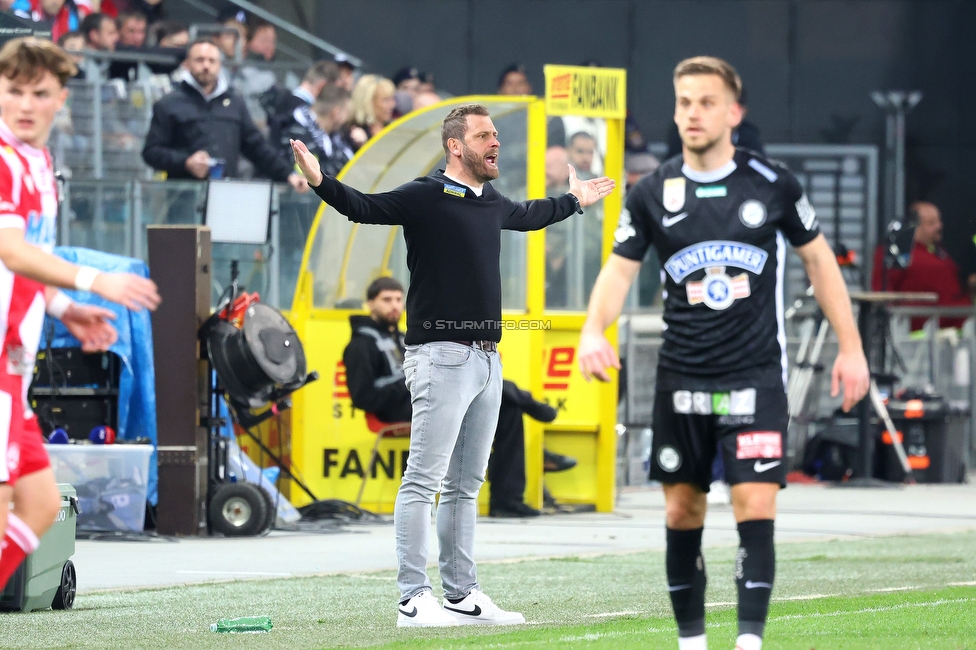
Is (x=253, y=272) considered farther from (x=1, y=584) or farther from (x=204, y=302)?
(x=1, y=584)

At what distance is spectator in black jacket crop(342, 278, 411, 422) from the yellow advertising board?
7.26 feet

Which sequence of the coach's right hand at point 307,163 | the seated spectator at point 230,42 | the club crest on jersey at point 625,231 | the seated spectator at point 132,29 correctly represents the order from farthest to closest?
the seated spectator at point 230,42, the seated spectator at point 132,29, the coach's right hand at point 307,163, the club crest on jersey at point 625,231

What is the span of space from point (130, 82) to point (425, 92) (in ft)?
12.0

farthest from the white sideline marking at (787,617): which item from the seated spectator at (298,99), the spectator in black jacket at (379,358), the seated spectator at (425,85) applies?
the seated spectator at (425,85)

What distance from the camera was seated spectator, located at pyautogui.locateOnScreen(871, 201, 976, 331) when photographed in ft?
70.4

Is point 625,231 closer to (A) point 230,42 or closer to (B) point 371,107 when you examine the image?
(B) point 371,107

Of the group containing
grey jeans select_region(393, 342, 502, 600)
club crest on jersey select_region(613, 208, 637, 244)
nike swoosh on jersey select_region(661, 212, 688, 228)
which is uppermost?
nike swoosh on jersey select_region(661, 212, 688, 228)

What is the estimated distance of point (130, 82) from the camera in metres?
18.4

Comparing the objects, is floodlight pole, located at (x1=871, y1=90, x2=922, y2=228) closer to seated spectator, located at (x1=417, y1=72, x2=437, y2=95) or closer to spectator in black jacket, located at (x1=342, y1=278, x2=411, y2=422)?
seated spectator, located at (x1=417, y1=72, x2=437, y2=95)

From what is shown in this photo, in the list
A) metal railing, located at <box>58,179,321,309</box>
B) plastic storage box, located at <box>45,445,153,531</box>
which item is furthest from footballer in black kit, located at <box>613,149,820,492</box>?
metal railing, located at <box>58,179,321,309</box>

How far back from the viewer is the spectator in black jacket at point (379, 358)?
13758mm

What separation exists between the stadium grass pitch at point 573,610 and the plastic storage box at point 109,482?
2759 mm

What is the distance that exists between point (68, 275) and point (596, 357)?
5.68 ft

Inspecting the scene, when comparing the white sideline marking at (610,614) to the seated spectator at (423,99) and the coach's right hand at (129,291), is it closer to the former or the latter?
the coach's right hand at (129,291)
